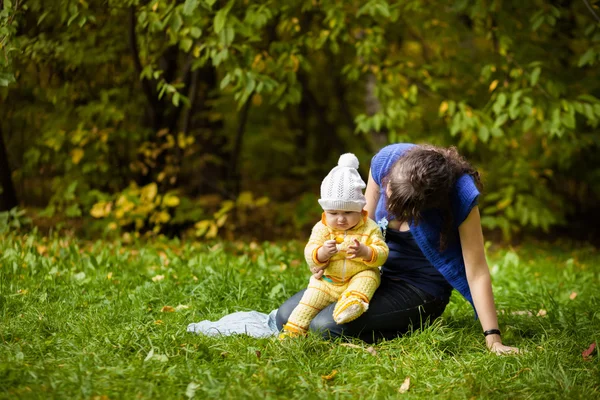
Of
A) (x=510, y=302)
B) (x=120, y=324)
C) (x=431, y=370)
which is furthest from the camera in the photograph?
(x=510, y=302)

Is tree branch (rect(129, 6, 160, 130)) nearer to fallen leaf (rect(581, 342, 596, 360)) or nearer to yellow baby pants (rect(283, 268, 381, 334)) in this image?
yellow baby pants (rect(283, 268, 381, 334))

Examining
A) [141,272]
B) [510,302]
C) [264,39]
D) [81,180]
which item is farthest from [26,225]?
[510,302]

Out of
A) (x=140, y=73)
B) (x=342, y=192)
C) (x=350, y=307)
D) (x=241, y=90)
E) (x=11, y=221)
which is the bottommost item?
(x=350, y=307)

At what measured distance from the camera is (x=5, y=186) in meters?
5.33

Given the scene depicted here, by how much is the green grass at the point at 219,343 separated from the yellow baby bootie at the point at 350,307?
136 mm

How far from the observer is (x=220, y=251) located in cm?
473

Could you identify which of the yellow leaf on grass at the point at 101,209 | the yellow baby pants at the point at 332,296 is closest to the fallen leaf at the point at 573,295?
the yellow baby pants at the point at 332,296

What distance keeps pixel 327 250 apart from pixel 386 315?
501 mm

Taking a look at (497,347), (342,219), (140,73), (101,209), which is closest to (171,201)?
(101,209)

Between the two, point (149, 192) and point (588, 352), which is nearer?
point (588, 352)

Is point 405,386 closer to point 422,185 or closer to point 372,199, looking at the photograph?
point 422,185

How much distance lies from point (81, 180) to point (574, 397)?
4.77 meters

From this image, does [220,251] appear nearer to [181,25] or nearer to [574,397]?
[181,25]

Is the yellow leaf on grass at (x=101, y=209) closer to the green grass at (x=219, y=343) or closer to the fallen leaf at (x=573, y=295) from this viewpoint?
the green grass at (x=219, y=343)
